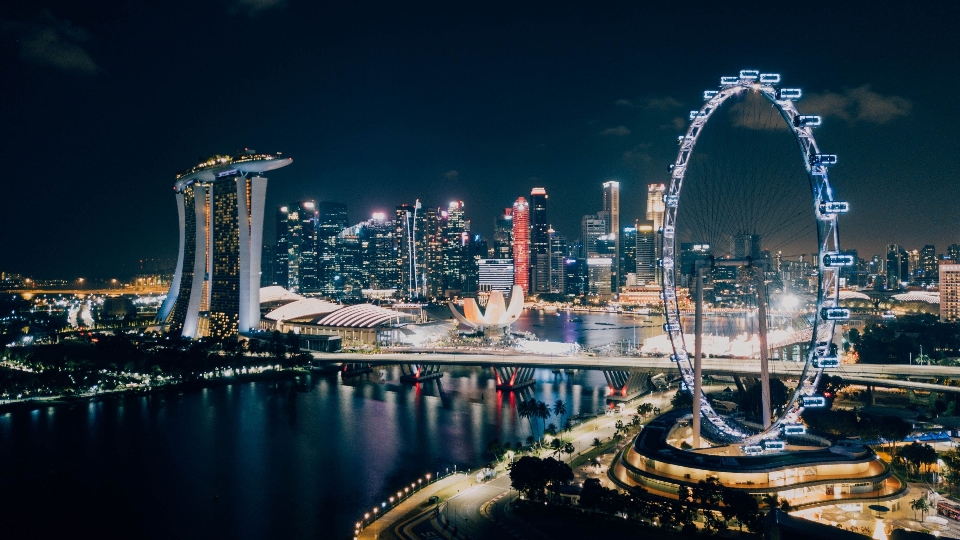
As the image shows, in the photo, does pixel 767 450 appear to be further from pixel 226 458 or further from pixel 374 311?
pixel 374 311

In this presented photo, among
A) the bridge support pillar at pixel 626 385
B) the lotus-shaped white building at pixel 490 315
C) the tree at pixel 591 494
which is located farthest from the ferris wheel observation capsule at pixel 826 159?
the lotus-shaped white building at pixel 490 315

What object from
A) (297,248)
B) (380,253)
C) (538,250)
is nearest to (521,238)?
(538,250)

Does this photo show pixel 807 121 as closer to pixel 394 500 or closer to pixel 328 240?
pixel 394 500

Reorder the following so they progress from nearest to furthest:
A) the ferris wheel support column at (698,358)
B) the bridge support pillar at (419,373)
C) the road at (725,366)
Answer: the ferris wheel support column at (698,358) → the road at (725,366) → the bridge support pillar at (419,373)

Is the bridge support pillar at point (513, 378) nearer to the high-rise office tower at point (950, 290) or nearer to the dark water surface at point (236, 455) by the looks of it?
the dark water surface at point (236, 455)

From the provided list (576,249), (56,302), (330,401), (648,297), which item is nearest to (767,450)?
(330,401)
